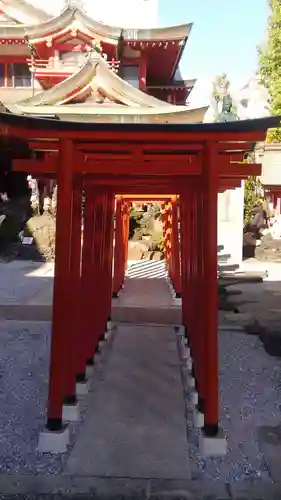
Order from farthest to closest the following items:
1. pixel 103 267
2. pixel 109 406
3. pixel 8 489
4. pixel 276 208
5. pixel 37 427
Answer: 1. pixel 276 208
2. pixel 103 267
3. pixel 109 406
4. pixel 37 427
5. pixel 8 489

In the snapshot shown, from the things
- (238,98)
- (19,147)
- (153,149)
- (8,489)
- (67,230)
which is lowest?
(8,489)

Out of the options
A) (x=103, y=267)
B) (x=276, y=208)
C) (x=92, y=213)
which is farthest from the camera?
(x=276, y=208)

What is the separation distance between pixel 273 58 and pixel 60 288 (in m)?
18.1

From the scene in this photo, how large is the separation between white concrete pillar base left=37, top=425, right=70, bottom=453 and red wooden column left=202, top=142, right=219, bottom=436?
4.03ft

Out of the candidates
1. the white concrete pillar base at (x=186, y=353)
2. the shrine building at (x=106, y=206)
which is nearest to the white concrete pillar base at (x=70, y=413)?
the shrine building at (x=106, y=206)

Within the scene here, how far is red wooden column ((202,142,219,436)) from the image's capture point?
4059mm

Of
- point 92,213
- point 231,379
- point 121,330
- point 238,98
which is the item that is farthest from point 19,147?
point 238,98

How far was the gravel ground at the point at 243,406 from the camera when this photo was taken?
3.79 m

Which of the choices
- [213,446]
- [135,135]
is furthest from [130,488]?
[135,135]

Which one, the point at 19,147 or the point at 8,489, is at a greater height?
the point at 19,147

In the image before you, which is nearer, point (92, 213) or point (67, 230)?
point (67, 230)

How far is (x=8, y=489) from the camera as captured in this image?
3430 millimetres

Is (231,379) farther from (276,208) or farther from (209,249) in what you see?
(276,208)

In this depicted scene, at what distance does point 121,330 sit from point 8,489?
470 centimetres
